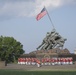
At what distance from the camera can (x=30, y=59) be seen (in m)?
62.5

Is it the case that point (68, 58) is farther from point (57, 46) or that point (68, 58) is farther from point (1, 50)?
point (1, 50)

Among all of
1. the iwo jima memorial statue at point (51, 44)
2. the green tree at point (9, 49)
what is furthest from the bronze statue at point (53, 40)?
the green tree at point (9, 49)

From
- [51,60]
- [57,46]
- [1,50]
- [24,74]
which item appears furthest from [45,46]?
[1,50]

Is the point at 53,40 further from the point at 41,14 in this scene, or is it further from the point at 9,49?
the point at 9,49

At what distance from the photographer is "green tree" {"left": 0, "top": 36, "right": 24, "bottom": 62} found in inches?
4263

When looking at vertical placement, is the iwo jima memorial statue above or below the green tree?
below

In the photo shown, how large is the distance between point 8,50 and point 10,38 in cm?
733

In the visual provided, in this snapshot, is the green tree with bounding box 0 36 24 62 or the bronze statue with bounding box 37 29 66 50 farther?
the green tree with bounding box 0 36 24 62

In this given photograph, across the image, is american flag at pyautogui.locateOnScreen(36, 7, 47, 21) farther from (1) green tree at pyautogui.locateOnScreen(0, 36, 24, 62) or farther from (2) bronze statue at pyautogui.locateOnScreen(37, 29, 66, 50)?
(1) green tree at pyautogui.locateOnScreen(0, 36, 24, 62)

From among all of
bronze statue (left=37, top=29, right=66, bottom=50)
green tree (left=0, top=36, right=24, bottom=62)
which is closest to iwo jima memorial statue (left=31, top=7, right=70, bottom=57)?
bronze statue (left=37, top=29, right=66, bottom=50)

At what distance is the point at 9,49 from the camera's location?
11088 centimetres

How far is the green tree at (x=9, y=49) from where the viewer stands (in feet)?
355

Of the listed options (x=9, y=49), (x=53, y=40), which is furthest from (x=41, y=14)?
(x=9, y=49)

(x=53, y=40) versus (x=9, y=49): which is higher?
(x=9, y=49)
